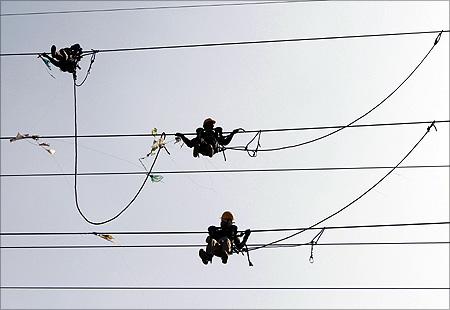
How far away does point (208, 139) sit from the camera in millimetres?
5754

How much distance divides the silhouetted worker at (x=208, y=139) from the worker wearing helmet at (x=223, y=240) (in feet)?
1.77

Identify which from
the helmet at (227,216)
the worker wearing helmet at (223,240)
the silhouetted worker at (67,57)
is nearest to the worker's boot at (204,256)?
the worker wearing helmet at (223,240)

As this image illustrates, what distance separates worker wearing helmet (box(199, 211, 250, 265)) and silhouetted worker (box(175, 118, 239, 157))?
1.77ft

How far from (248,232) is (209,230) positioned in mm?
316

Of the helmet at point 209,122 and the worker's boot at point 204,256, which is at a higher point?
the helmet at point 209,122

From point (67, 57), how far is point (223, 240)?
199 cm

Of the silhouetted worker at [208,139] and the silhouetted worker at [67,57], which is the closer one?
the silhouetted worker at [208,139]

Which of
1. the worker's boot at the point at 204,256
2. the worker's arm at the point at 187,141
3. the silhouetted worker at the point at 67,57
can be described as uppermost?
the silhouetted worker at the point at 67,57

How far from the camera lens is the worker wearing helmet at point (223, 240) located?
223 inches

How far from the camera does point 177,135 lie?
5.80m

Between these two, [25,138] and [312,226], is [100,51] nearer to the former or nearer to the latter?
[25,138]

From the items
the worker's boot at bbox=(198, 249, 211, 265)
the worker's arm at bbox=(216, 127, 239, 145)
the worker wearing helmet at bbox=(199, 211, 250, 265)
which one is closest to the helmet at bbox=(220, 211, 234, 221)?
the worker wearing helmet at bbox=(199, 211, 250, 265)

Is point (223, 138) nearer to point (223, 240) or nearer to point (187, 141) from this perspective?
point (187, 141)

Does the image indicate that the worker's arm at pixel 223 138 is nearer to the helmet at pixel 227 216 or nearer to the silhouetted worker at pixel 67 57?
the helmet at pixel 227 216
